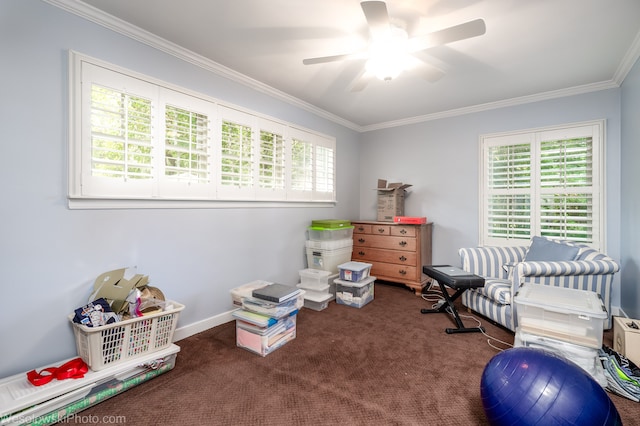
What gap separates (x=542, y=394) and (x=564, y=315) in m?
1.03

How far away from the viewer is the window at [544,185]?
3.16 m

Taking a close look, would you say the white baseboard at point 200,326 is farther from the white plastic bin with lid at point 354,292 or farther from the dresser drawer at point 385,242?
the dresser drawer at point 385,242

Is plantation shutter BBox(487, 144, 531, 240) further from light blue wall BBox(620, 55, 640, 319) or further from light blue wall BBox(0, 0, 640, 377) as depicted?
light blue wall BBox(620, 55, 640, 319)

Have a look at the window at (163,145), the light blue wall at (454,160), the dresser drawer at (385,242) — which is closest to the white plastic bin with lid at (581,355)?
the light blue wall at (454,160)

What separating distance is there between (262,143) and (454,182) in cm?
270

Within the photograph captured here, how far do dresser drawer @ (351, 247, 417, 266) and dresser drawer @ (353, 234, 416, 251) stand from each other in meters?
0.05

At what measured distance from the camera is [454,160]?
405cm

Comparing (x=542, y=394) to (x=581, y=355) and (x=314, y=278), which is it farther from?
(x=314, y=278)

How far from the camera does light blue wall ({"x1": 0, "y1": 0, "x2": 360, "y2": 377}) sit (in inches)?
66.6

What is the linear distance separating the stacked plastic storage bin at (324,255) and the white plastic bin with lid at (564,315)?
185cm

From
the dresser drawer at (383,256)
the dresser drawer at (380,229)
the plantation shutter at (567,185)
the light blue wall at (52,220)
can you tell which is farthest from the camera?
the dresser drawer at (380,229)

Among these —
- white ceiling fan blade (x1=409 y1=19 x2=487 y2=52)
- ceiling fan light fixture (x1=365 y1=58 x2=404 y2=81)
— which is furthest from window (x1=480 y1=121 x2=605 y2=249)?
white ceiling fan blade (x1=409 y1=19 x2=487 y2=52)

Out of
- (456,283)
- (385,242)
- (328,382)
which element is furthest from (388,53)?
(385,242)

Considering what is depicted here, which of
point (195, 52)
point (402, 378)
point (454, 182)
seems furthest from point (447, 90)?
point (402, 378)
